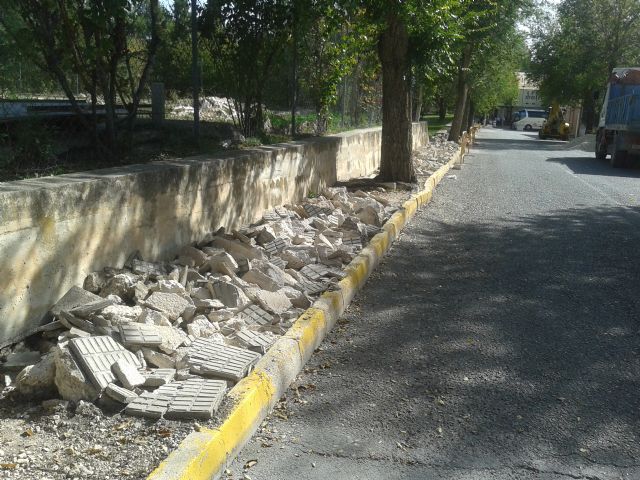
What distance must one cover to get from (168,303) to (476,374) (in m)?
2.25

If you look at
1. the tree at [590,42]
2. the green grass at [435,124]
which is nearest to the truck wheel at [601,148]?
the green grass at [435,124]

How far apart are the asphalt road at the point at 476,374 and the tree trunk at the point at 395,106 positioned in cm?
404

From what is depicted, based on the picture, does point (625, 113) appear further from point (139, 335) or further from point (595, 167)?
point (139, 335)

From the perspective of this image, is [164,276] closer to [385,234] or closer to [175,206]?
[175,206]

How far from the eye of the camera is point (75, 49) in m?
7.13

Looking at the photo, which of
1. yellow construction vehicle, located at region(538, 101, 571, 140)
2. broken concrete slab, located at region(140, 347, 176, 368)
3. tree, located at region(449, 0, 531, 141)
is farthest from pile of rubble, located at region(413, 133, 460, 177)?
yellow construction vehicle, located at region(538, 101, 571, 140)

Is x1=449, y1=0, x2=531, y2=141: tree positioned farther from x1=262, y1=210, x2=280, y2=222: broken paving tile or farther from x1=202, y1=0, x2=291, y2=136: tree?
x1=262, y1=210, x2=280, y2=222: broken paving tile

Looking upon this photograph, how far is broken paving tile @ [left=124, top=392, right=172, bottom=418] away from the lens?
348 cm

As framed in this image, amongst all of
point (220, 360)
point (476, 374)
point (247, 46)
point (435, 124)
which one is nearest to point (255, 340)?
point (220, 360)

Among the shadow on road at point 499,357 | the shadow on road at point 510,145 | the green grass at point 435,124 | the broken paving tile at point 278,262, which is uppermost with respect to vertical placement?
the broken paving tile at point 278,262

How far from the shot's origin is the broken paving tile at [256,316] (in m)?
5.00

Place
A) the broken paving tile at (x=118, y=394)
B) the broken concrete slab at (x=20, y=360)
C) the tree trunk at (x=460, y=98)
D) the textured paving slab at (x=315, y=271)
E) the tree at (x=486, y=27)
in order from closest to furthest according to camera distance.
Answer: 1. the broken paving tile at (x=118, y=394)
2. the broken concrete slab at (x=20, y=360)
3. the textured paving slab at (x=315, y=271)
4. the tree at (x=486, y=27)
5. the tree trunk at (x=460, y=98)

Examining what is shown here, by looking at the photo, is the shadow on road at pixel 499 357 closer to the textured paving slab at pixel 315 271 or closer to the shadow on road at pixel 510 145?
the textured paving slab at pixel 315 271

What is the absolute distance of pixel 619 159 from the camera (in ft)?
66.7
